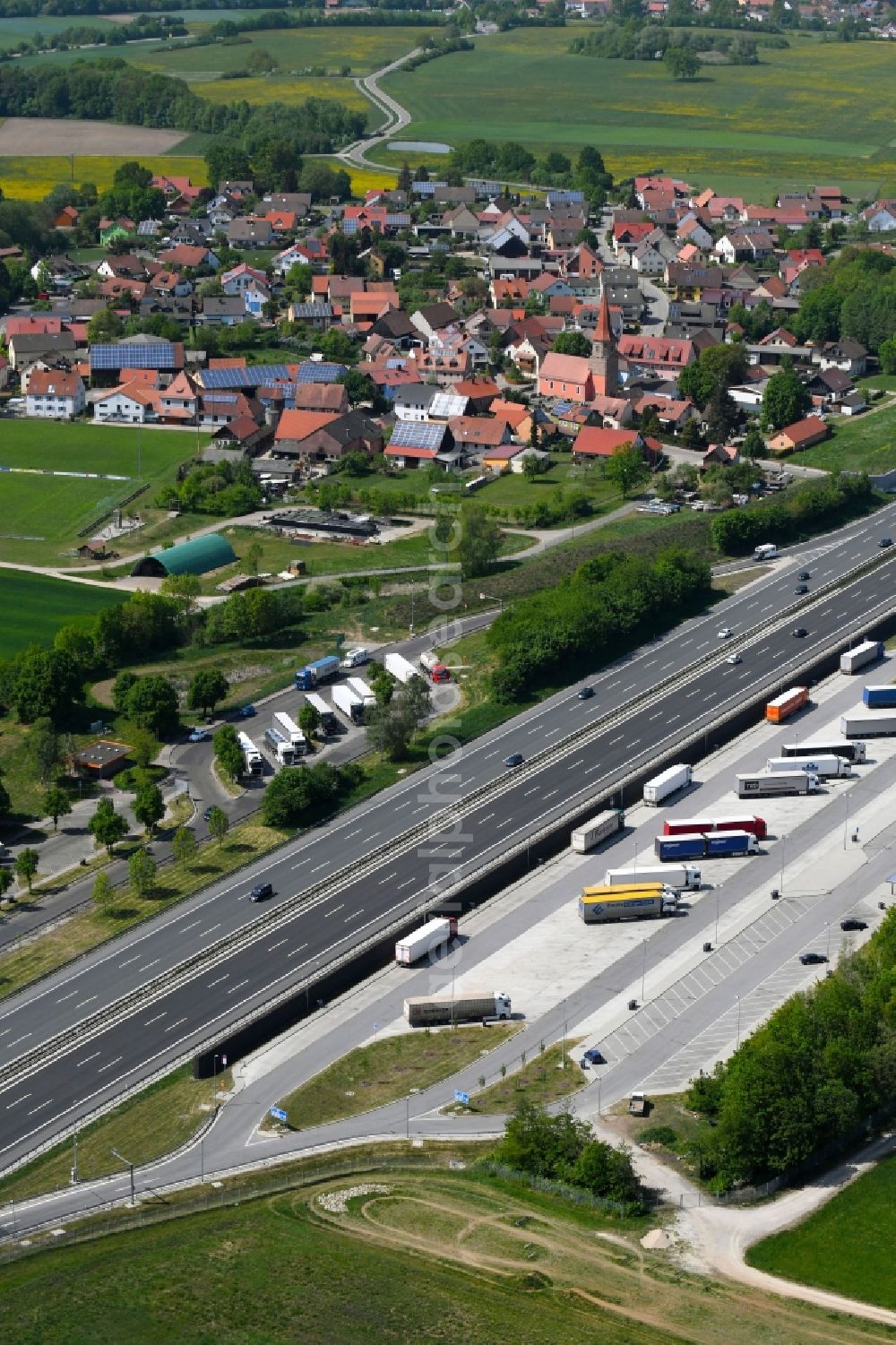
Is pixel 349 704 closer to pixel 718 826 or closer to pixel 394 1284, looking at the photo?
Result: pixel 718 826

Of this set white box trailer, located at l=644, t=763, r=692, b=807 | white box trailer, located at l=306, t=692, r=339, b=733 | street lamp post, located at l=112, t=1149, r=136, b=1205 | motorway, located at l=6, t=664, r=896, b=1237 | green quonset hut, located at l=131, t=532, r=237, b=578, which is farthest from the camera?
green quonset hut, located at l=131, t=532, r=237, b=578

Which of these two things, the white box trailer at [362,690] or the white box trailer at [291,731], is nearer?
the white box trailer at [291,731]

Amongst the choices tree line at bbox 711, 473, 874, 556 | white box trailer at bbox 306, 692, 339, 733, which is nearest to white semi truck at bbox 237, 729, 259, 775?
white box trailer at bbox 306, 692, 339, 733

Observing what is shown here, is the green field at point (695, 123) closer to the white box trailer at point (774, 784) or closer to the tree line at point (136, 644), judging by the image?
the tree line at point (136, 644)

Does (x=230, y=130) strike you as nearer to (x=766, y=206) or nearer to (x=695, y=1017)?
(x=766, y=206)

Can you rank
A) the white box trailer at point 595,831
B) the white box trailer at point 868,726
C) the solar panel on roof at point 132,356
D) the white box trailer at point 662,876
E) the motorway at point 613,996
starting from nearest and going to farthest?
the motorway at point 613,996 → the white box trailer at point 662,876 → the white box trailer at point 595,831 → the white box trailer at point 868,726 → the solar panel on roof at point 132,356

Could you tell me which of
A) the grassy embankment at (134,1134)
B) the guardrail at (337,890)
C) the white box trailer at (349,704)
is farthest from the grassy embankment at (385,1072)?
the white box trailer at (349,704)

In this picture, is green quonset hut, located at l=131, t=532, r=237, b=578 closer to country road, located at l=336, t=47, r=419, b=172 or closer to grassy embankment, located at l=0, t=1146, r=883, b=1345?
grassy embankment, located at l=0, t=1146, r=883, b=1345
